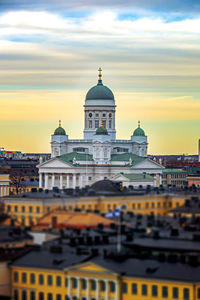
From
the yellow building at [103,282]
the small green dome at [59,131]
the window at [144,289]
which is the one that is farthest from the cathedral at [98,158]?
the window at [144,289]

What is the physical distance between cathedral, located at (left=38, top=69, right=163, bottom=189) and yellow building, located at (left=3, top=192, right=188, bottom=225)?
5145cm

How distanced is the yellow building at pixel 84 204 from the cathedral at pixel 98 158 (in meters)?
51.4

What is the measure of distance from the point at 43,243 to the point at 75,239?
205cm

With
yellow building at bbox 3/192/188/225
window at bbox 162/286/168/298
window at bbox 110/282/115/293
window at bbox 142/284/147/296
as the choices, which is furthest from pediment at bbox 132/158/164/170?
window at bbox 162/286/168/298

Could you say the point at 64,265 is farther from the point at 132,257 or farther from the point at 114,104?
the point at 114,104

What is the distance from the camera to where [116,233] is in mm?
81062

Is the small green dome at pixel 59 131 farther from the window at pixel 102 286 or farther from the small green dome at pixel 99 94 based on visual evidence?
the window at pixel 102 286

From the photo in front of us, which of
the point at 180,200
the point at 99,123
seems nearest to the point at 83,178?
the point at 99,123

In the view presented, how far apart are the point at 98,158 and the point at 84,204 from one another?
7390cm

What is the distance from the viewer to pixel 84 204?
108 metres

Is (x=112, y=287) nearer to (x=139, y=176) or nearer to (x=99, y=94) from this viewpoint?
(x=139, y=176)

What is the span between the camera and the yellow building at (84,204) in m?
103

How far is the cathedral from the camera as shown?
6944 inches

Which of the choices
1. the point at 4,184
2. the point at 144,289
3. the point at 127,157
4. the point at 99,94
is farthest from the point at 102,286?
the point at 99,94
